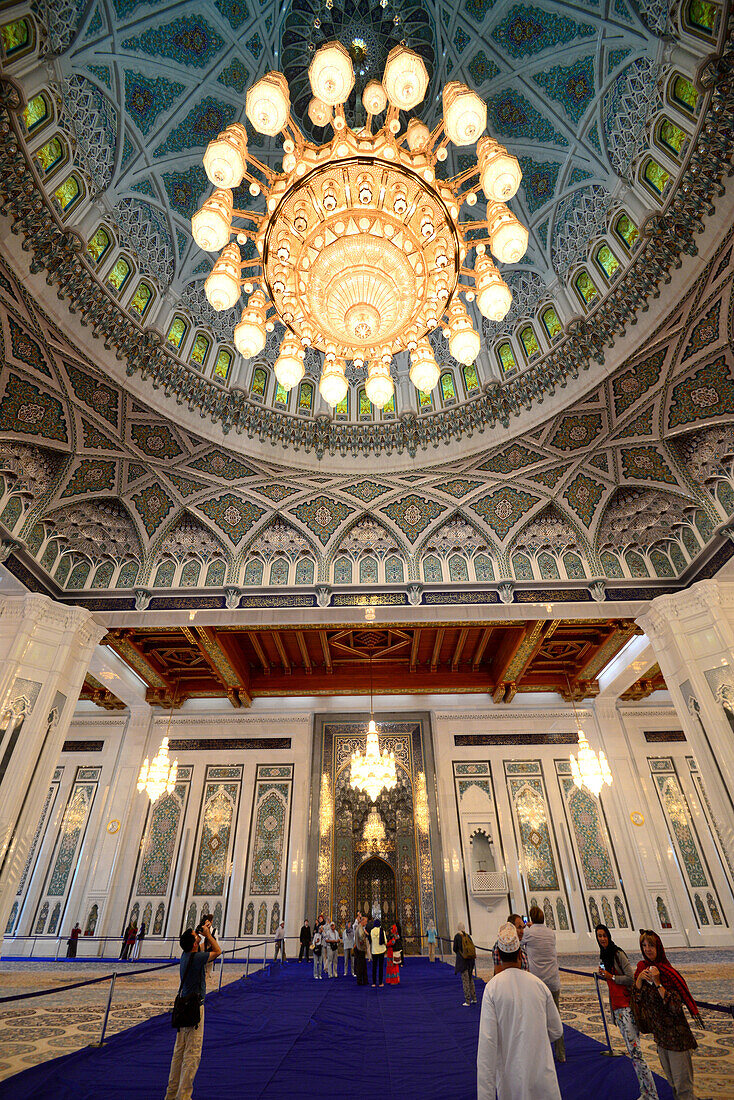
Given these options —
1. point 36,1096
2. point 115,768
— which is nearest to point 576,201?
point 36,1096

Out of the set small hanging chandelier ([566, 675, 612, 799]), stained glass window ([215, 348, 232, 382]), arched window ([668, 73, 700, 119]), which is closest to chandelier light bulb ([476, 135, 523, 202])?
arched window ([668, 73, 700, 119])

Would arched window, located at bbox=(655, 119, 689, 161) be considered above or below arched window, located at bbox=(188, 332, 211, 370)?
below

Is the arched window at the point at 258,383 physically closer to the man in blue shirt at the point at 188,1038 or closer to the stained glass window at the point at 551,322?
the stained glass window at the point at 551,322

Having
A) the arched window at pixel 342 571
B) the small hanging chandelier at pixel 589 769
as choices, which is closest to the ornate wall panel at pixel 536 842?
the small hanging chandelier at pixel 589 769

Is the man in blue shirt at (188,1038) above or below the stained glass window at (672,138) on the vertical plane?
below

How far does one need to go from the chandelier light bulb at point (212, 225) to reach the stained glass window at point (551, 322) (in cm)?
556

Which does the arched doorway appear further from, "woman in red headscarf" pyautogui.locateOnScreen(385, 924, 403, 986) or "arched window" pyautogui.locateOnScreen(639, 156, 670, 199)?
"arched window" pyautogui.locateOnScreen(639, 156, 670, 199)

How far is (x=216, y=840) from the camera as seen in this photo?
38.8ft

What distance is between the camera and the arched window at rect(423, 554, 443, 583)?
368 inches

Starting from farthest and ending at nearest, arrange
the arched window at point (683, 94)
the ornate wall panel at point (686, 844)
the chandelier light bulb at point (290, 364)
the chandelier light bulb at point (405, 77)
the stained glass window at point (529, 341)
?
the ornate wall panel at point (686, 844) < the stained glass window at point (529, 341) < the arched window at point (683, 94) < the chandelier light bulb at point (290, 364) < the chandelier light bulb at point (405, 77)

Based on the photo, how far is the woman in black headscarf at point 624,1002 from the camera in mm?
2848

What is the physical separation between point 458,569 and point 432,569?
1.45 feet

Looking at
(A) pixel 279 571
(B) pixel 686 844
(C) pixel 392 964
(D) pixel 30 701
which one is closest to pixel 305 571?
(A) pixel 279 571

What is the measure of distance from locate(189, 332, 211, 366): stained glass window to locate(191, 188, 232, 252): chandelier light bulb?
4738 millimetres
